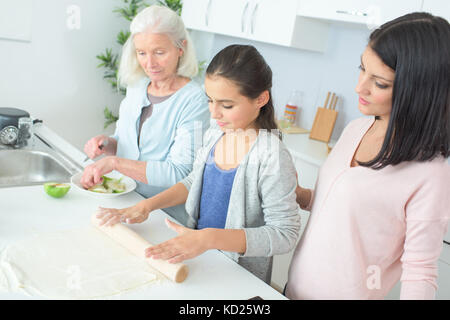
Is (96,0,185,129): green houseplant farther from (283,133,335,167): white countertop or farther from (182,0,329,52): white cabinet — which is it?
(283,133,335,167): white countertop

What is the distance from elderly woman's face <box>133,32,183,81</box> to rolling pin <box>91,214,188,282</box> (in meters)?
0.65

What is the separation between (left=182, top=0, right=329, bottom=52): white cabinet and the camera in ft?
8.52

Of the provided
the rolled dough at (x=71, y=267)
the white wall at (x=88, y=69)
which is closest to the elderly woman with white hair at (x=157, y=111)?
the rolled dough at (x=71, y=267)

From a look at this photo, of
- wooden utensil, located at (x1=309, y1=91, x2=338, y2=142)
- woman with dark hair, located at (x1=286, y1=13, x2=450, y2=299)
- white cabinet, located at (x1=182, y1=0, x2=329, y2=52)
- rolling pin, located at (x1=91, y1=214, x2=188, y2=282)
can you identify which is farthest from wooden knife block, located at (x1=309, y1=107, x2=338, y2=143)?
rolling pin, located at (x1=91, y1=214, x2=188, y2=282)

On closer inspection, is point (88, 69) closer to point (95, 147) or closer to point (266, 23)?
point (266, 23)

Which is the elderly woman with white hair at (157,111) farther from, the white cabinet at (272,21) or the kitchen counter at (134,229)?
the white cabinet at (272,21)

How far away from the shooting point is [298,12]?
254 cm

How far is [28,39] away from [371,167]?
2.83 m

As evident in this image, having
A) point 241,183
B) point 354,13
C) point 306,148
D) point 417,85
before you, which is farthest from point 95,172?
point 354,13

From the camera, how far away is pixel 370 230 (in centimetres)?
99

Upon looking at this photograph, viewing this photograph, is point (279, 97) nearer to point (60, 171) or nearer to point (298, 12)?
point (298, 12)

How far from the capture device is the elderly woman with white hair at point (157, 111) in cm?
151

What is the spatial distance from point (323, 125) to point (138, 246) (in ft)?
6.49
